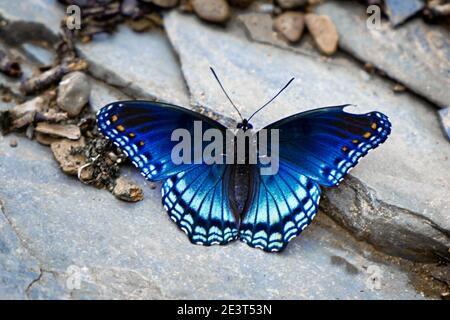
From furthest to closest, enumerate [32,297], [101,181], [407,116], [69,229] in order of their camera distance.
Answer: [407,116], [101,181], [69,229], [32,297]

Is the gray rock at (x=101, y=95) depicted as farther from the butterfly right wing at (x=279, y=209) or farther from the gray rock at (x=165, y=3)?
the butterfly right wing at (x=279, y=209)

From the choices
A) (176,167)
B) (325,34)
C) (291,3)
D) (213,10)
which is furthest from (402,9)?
(176,167)

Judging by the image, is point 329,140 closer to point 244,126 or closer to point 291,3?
point 244,126

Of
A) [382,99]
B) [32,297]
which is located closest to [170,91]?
[382,99]

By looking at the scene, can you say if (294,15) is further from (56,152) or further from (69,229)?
(69,229)

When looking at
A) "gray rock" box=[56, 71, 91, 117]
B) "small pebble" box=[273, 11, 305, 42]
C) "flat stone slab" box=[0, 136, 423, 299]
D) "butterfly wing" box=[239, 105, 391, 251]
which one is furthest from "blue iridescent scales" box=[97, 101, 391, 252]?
"small pebble" box=[273, 11, 305, 42]
